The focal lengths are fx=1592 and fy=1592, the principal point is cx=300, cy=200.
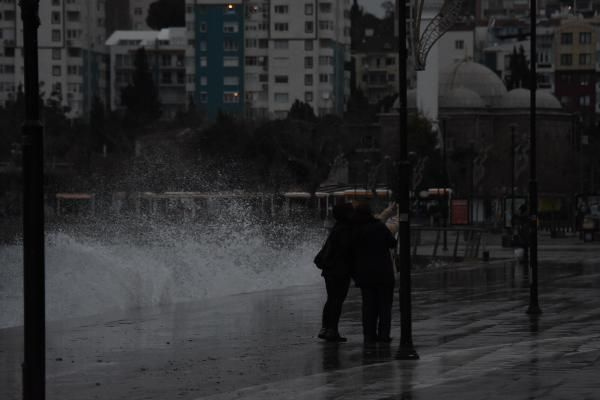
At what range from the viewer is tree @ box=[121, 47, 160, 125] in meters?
150

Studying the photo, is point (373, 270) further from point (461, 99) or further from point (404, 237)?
point (461, 99)

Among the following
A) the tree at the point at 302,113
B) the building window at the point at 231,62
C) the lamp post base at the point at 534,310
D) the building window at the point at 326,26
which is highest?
the building window at the point at 326,26

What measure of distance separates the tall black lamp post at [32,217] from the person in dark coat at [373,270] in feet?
24.4

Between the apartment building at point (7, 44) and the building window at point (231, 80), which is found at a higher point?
the apartment building at point (7, 44)

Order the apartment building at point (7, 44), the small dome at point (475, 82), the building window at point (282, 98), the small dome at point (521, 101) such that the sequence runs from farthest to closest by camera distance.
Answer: the apartment building at point (7, 44) < the building window at point (282, 98) < the small dome at point (475, 82) < the small dome at point (521, 101)

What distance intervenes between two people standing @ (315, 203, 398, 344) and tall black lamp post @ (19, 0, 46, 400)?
24.4 feet

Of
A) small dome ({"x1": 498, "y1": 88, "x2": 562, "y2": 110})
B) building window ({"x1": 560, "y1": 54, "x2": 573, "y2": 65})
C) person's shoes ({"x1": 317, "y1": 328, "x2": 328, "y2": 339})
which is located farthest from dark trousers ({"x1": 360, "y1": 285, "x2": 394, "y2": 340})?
building window ({"x1": 560, "y1": 54, "x2": 573, "y2": 65})

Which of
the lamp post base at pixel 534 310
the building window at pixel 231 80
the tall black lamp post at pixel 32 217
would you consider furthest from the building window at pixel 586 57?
the tall black lamp post at pixel 32 217

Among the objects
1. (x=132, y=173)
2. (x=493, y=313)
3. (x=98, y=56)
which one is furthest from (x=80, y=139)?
(x=493, y=313)

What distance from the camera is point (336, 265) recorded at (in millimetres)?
19094

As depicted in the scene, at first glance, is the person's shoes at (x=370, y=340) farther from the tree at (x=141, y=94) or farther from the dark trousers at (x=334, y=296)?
the tree at (x=141, y=94)

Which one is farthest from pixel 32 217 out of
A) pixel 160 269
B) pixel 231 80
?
pixel 231 80

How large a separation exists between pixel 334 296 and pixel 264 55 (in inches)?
5905

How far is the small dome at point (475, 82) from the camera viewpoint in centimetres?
14238
